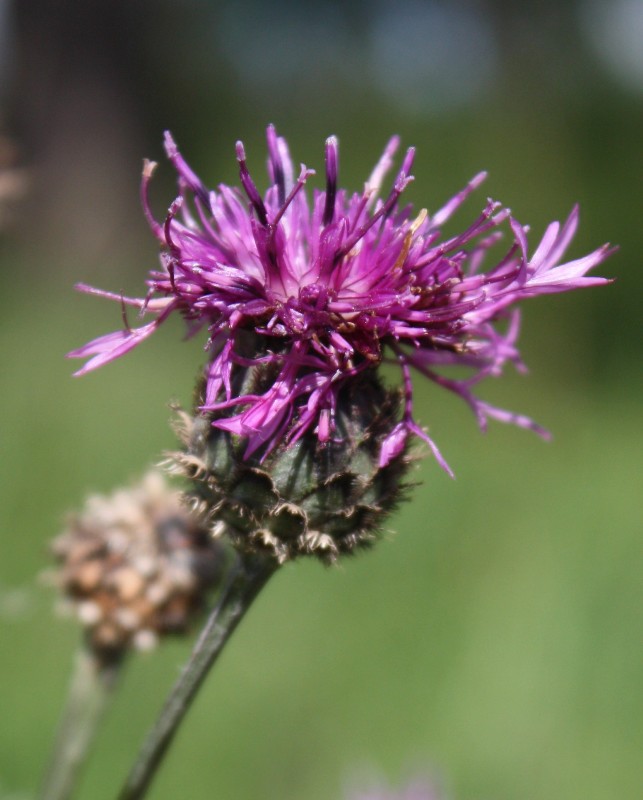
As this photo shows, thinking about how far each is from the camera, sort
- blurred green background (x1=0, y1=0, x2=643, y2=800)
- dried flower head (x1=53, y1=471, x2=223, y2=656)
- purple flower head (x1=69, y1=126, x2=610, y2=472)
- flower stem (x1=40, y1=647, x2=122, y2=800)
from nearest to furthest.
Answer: purple flower head (x1=69, y1=126, x2=610, y2=472) < flower stem (x1=40, y1=647, x2=122, y2=800) < dried flower head (x1=53, y1=471, x2=223, y2=656) < blurred green background (x1=0, y1=0, x2=643, y2=800)

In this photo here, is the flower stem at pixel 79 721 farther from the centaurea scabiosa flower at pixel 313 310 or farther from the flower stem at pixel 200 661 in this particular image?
the centaurea scabiosa flower at pixel 313 310

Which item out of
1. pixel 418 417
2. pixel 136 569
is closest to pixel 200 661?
pixel 136 569

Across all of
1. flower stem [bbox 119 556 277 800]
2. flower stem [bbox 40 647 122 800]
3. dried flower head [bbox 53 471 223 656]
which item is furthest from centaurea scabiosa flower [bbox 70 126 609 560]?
flower stem [bbox 40 647 122 800]

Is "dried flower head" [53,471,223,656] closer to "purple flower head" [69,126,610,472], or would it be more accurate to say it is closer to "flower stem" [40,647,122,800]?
"flower stem" [40,647,122,800]

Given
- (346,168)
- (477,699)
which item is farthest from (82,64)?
(477,699)

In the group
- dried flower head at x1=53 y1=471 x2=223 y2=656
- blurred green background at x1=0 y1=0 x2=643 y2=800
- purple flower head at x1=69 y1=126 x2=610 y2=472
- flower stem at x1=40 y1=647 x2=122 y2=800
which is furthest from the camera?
blurred green background at x1=0 y1=0 x2=643 y2=800

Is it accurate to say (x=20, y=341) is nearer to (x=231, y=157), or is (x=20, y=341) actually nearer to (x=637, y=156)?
(x=231, y=157)

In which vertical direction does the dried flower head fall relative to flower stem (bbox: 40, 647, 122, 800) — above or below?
above

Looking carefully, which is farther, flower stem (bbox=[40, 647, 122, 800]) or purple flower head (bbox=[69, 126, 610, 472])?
flower stem (bbox=[40, 647, 122, 800])
